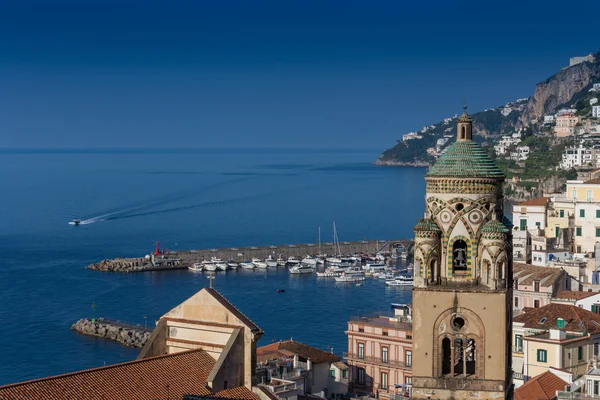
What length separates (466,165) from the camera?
62.4 feet

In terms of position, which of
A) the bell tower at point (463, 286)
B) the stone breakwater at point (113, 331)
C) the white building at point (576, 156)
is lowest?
the stone breakwater at point (113, 331)

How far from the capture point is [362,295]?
261 ft

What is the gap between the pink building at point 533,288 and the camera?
41.2 m

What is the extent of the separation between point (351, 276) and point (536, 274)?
4638cm

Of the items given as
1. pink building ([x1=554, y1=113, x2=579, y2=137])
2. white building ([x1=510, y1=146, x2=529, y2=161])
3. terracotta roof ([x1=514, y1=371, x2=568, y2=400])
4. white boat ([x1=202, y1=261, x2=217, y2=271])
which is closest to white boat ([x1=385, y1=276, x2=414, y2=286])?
white boat ([x1=202, y1=261, x2=217, y2=271])

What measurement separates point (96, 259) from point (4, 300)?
25.7 meters

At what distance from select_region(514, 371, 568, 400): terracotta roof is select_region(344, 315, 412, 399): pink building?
1034 centimetres

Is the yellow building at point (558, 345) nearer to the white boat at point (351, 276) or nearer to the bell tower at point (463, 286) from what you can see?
the bell tower at point (463, 286)

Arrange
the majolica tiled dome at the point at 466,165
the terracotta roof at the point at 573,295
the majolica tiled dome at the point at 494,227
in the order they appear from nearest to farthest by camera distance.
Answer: the majolica tiled dome at the point at 494,227 → the majolica tiled dome at the point at 466,165 → the terracotta roof at the point at 573,295

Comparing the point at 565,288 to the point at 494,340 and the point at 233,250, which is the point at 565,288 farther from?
the point at 233,250

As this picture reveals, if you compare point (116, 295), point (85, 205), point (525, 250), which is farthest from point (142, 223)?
point (525, 250)

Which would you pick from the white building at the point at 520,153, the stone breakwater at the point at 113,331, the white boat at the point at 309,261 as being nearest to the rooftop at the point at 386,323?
the stone breakwater at the point at 113,331

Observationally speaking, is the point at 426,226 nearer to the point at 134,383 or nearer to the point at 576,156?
the point at 134,383

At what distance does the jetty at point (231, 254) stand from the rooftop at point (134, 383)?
255 ft
